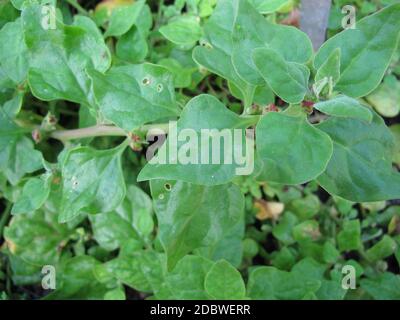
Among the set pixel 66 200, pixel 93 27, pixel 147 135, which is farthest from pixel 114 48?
pixel 66 200

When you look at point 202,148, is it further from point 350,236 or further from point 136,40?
point 350,236

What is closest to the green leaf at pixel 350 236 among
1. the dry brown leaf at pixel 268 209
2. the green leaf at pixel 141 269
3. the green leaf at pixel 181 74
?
the dry brown leaf at pixel 268 209

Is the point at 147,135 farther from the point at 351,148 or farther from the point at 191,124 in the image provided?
the point at 351,148

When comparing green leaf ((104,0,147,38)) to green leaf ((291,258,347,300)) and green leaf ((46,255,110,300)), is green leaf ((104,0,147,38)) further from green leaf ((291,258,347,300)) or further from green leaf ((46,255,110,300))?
green leaf ((291,258,347,300))

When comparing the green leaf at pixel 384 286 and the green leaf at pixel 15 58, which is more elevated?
the green leaf at pixel 15 58

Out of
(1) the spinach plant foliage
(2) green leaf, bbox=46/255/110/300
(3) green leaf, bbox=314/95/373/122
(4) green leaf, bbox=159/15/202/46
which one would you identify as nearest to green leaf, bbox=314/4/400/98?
(1) the spinach plant foliage

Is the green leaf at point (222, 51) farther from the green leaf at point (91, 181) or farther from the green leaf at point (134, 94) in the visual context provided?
the green leaf at point (91, 181)

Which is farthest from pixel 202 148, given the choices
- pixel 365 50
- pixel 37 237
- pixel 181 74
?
pixel 37 237
